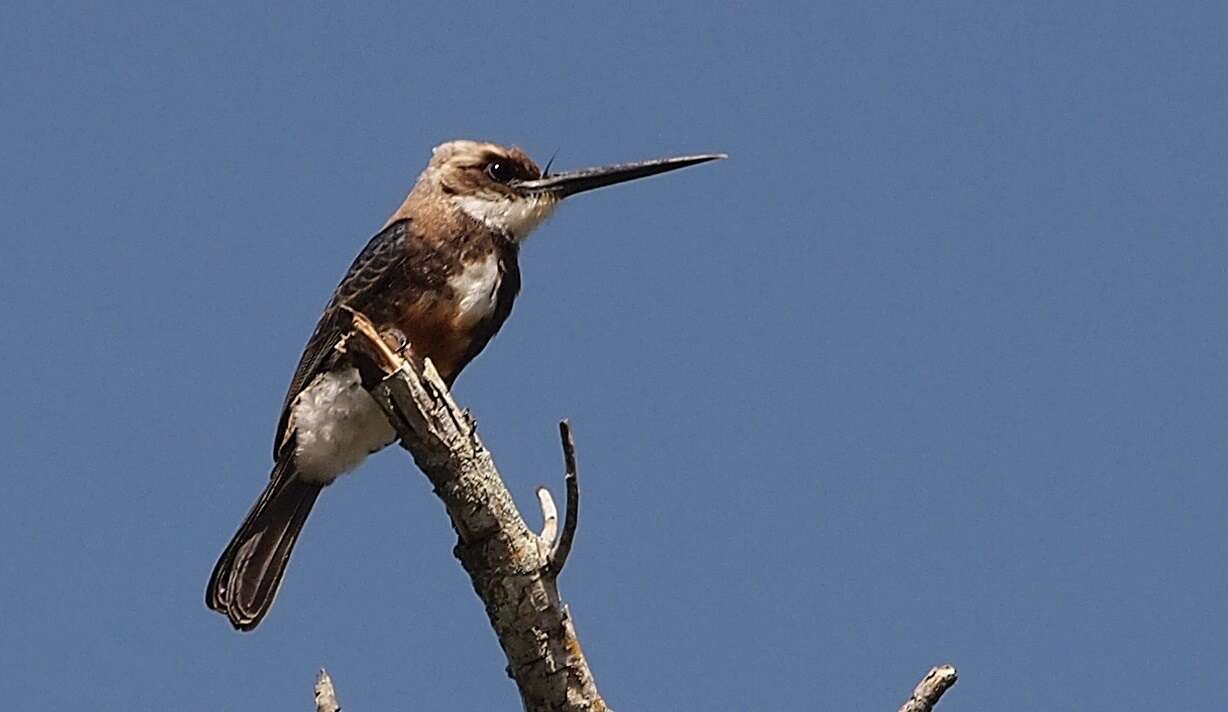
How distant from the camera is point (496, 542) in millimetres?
5480

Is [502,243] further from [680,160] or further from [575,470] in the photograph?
[575,470]

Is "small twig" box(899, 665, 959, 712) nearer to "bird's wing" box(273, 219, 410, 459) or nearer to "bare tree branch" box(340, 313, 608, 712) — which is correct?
"bare tree branch" box(340, 313, 608, 712)

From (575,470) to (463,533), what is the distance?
0.45 meters

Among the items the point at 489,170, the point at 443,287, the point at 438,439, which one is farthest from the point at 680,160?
the point at 438,439

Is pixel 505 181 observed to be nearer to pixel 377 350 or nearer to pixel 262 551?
pixel 262 551

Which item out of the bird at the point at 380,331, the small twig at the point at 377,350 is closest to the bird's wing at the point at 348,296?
the bird at the point at 380,331

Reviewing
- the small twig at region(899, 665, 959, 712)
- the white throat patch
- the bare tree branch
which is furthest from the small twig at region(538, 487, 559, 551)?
the white throat patch

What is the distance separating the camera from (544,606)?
5.40m

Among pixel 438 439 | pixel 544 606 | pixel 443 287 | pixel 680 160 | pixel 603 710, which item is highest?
pixel 680 160

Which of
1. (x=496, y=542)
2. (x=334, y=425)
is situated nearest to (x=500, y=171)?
(x=334, y=425)

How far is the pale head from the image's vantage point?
823 cm

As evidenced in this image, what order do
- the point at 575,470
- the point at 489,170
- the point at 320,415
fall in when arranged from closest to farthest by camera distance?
the point at 575,470 → the point at 320,415 → the point at 489,170

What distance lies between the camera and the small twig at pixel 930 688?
4.82 metres

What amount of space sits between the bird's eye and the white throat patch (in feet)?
0.57
